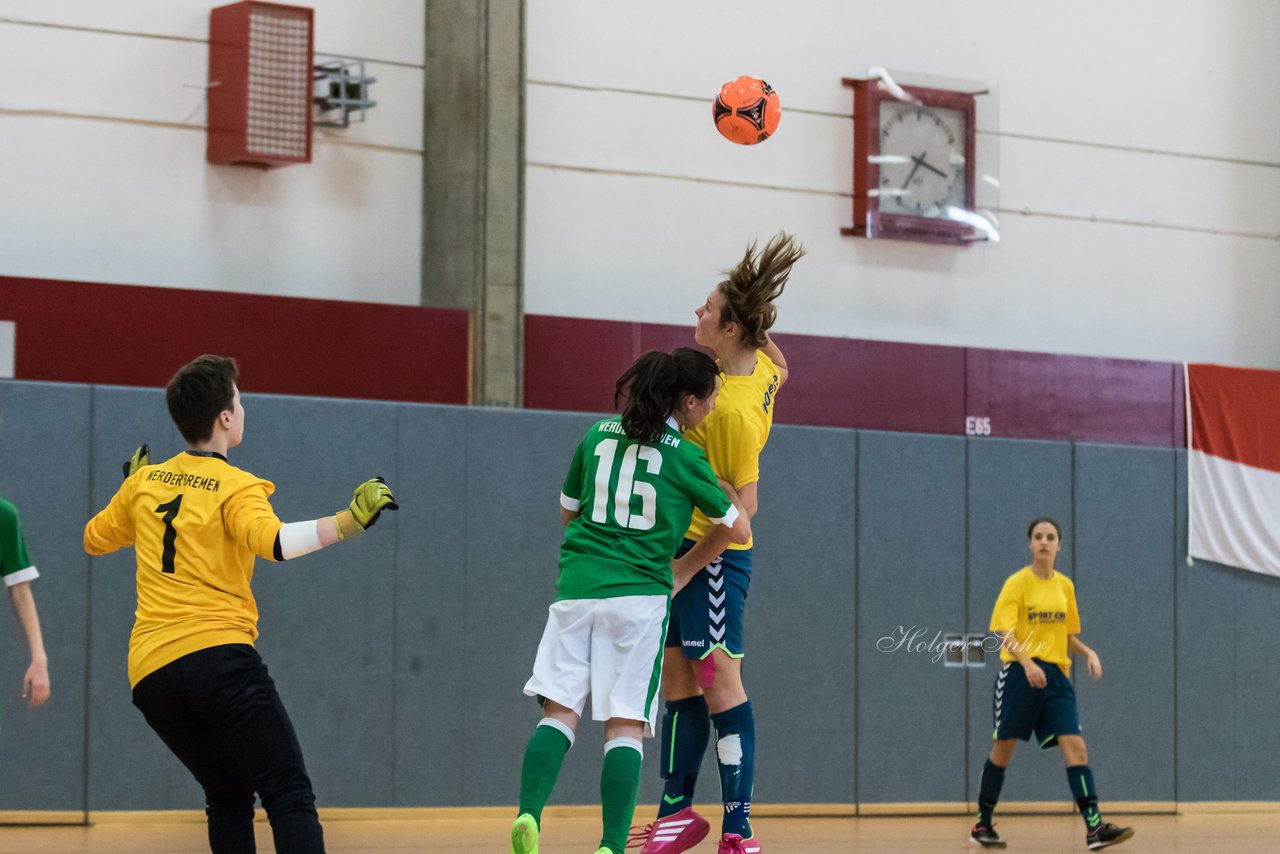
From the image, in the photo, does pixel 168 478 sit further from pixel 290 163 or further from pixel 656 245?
pixel 656 245

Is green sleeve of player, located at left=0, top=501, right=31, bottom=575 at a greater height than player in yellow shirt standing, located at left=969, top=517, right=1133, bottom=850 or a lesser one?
greater

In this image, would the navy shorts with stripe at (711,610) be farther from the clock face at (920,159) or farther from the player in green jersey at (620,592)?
the clock face at (920,159)

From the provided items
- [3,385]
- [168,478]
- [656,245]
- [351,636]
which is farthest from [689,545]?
[656,245]

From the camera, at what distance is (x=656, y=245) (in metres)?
A: 10.7

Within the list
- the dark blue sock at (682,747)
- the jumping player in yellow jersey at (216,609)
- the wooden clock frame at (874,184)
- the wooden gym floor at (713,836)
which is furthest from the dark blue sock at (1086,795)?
the jumping player in yellow jersey at (216,609)

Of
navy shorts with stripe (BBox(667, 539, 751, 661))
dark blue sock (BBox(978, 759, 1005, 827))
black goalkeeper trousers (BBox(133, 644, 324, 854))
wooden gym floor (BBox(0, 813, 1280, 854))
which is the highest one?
navy shorts with stripe (BBox(667, 539, 751, 661))

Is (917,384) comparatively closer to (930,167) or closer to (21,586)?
(930,167)

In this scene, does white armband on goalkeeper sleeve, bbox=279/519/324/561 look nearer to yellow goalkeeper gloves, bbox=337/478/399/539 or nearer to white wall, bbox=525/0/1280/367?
yellow goalkeeper gloves, bbox=337/478/399/539

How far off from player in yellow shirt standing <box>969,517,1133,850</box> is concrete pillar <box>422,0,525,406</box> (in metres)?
3.14

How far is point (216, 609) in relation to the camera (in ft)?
14.5

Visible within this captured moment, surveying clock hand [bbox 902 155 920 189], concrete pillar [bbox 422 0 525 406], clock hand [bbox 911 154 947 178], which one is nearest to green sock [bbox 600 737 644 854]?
concrete pillar [bbox 422 0 525 406]

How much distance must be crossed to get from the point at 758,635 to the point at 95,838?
406 centimetres

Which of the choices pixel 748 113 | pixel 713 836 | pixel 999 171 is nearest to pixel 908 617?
pixel 713 836

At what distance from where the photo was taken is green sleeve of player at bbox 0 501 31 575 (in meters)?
4.77
